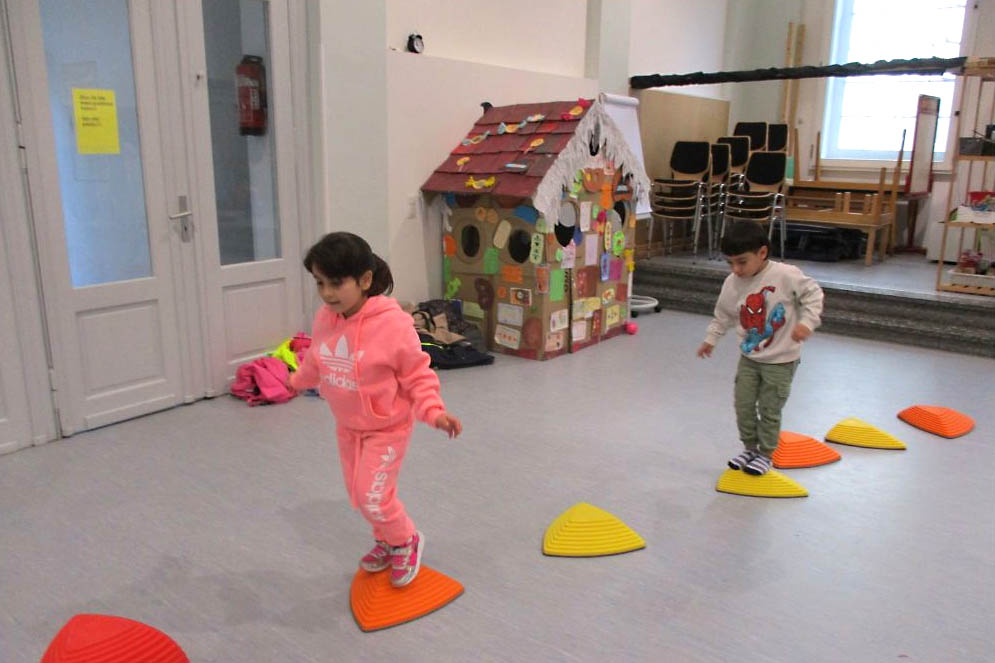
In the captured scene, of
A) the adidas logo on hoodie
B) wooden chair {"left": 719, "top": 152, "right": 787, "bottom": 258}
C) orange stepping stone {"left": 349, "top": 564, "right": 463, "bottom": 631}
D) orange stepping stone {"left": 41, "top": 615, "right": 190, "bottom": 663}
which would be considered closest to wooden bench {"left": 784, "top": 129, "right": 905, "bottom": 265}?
wooden chair {"left": 719, "top": 152, "right": 787, "bottom": 258}

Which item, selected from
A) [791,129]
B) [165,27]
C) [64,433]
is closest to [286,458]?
[64,433]

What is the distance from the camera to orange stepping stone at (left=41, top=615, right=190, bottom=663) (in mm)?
1929

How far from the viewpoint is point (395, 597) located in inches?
90.6

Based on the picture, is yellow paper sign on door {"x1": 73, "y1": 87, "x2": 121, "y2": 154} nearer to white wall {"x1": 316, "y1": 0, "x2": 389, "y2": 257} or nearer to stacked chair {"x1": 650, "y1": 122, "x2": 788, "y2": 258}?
white wall {"x1": 316, "y1": 0, "x2": 389, "y2": 257}

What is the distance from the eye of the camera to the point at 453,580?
2422 millimetres

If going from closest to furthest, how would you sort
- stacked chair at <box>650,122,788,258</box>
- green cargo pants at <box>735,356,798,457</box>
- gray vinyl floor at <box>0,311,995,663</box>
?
gray vinyl floor at <box>0,311,995,663</box>, green cargo pants at <box>735,356,798,457</box>, stacked chair at <box>650,122,788,258</box>

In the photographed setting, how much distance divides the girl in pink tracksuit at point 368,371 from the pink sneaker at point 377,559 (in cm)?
22

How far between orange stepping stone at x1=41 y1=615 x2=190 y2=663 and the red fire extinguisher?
114 inches

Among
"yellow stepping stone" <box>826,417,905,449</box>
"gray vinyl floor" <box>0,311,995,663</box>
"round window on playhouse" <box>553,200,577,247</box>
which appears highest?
"round window on playhouse" <box>553,200,577,247</box>

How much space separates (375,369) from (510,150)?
3.25m

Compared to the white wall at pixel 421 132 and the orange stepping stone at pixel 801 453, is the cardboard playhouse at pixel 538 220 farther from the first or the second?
the orange stepping stone at pixel 801 453

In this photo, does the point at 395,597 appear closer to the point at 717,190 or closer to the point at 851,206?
the point at 717,190

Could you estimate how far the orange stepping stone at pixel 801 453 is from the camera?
3398 mm

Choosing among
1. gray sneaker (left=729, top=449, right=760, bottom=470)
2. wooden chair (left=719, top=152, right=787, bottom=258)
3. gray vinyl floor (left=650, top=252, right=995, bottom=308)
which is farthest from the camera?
wooden chair (left=719, top=152, right=787, bottom=258)
